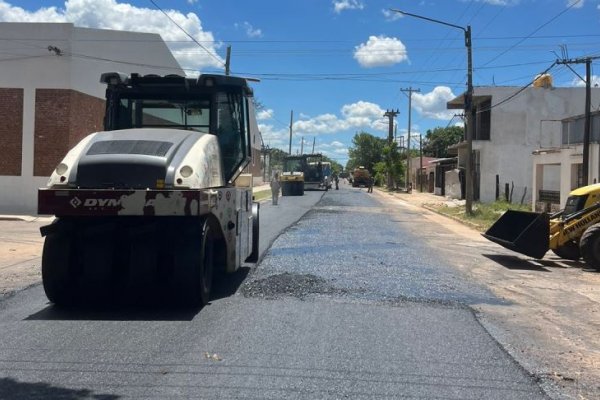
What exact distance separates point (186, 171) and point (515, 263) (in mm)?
9092

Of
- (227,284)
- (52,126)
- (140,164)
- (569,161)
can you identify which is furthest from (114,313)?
(569,161)

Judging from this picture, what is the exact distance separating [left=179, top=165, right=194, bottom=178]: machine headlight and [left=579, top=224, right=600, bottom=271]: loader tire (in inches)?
363

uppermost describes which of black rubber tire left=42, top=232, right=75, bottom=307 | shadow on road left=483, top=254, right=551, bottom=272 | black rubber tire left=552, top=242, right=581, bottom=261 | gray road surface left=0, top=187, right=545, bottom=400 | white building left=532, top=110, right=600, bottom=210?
white building left=532, top=110, right=600, bottom=210

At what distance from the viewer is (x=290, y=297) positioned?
8734 mm

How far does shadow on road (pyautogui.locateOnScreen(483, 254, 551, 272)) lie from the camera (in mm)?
13210

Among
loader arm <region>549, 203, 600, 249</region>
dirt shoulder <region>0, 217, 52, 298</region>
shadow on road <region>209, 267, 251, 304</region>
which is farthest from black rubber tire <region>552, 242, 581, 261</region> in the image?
dirt shoulder <region>0, 217, 52, 298</region>

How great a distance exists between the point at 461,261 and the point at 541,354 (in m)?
7.29

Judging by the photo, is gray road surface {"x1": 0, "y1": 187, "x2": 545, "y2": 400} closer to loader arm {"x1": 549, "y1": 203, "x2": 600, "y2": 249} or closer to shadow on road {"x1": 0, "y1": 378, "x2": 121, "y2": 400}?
shadow on road {"x1": 0, "y1": 378, "x2": 121, "y2": 400}

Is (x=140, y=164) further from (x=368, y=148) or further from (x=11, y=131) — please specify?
(x=368, y=148)

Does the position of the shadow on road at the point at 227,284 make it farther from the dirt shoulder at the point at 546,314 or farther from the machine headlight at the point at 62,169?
the dirt shoulder at the point at 546,314

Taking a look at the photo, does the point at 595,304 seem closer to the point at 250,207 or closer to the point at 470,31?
the point at 250,207

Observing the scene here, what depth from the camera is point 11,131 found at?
23.5m

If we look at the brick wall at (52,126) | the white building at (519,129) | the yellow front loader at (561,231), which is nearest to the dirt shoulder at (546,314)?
the yellow front loader at (561,231)

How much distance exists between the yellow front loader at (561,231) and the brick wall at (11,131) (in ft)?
59.0
